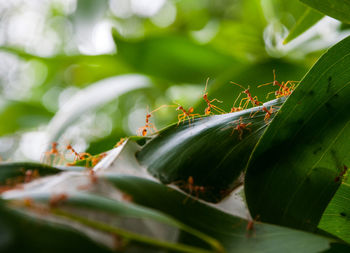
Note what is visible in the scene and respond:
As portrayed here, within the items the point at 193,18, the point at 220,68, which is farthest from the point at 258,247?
the point at 193,18

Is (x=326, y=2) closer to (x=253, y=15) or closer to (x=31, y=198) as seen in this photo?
(x=31, y=198)

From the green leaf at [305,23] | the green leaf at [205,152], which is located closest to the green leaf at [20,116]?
the green leaf at [305,23]

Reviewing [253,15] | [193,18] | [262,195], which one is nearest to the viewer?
[262,195]

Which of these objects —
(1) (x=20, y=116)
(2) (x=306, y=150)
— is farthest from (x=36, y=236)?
(1) (x=20, y=116)

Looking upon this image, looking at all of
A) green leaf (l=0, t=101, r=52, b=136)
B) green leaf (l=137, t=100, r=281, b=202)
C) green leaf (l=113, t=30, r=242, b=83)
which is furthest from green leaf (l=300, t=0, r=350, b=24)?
green leaf (l=0, t=101, r=52, b=136)

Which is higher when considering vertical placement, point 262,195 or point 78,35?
point 78,35

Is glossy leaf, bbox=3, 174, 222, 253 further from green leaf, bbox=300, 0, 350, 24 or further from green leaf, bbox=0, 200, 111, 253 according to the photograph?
green leaf, bbox=300, 0, 350, 24

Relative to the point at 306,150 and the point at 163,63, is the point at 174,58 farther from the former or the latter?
the point at 306,150

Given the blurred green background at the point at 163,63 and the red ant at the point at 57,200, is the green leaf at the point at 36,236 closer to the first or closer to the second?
the red ant at the point at 57,200

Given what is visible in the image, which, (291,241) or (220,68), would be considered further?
(220,68)
